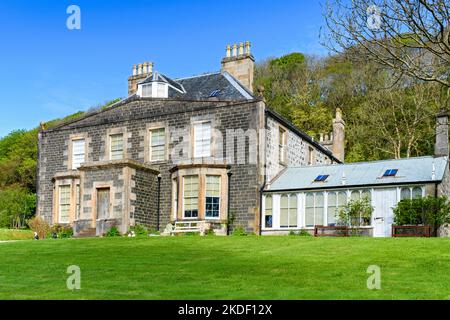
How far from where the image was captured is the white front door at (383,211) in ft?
83.1

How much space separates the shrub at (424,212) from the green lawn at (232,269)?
5737 mm

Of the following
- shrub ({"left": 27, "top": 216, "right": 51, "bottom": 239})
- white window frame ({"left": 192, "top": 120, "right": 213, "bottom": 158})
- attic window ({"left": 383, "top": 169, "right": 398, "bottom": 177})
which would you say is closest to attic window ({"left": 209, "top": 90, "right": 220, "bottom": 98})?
white window frame ({"left": 192, "top": 120, "right": 213, "bottom": 158})

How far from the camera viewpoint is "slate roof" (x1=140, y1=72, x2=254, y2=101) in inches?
1185

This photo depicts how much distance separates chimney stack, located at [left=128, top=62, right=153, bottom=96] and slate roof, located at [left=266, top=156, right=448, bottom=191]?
39.9 ft

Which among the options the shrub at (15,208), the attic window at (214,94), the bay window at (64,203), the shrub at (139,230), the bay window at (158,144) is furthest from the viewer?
the shrub at (15,208)

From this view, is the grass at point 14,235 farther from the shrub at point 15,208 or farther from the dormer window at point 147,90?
the shrub at point 15,208

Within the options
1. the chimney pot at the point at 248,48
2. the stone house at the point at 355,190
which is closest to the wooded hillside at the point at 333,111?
the chimney pot at the point at 248,48

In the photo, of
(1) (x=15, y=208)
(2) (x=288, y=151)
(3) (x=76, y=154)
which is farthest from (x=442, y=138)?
(1) (x=15, y=208)

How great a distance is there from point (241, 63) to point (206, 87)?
2.64 meters

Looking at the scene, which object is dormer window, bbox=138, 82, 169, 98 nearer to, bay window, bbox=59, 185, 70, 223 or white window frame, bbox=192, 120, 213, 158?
white window frame, bbox=192, 120, 213, 158

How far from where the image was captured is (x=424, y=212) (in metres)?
23.6

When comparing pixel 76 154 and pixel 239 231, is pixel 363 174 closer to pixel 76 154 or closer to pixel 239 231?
pixel 239 231
